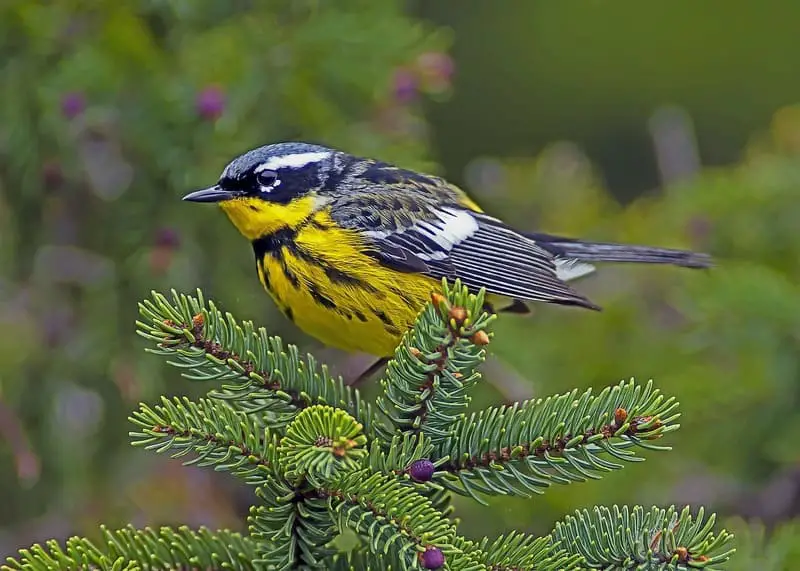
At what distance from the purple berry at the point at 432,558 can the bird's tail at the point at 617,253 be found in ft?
6.02

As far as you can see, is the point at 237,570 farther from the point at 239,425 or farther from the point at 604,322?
the point at 604,322

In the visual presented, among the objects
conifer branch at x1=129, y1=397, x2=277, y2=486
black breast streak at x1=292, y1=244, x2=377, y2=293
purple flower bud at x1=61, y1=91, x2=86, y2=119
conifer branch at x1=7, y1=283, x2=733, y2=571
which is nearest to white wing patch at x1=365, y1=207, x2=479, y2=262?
black breast streak at x1=292, y1=244, x2=377, y2=293

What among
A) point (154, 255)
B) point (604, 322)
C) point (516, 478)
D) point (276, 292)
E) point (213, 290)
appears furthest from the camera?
point (604, 322)

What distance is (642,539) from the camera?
146cm

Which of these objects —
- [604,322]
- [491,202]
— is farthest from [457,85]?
[604,322]

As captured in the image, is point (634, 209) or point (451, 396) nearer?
point (451, 396)

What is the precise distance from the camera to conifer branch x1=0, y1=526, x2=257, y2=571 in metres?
1.48

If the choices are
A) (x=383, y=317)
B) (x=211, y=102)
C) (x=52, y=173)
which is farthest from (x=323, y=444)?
(x=52, y=173)

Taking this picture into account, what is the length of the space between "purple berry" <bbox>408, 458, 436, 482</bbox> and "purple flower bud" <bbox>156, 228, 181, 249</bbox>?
4.86 feet

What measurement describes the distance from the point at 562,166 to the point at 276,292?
1.65m

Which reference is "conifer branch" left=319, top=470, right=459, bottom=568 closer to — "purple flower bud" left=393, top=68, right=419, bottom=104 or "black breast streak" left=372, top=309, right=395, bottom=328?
"black breast streak" left=372, top=309, right=395, bottom=328

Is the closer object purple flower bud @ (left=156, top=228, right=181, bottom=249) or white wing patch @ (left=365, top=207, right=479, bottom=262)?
white wing patch @ (left=365, top=207, right=479, bottom=262)

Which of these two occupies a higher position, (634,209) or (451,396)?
(451,396)

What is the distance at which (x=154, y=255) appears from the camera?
2773 millimetres
